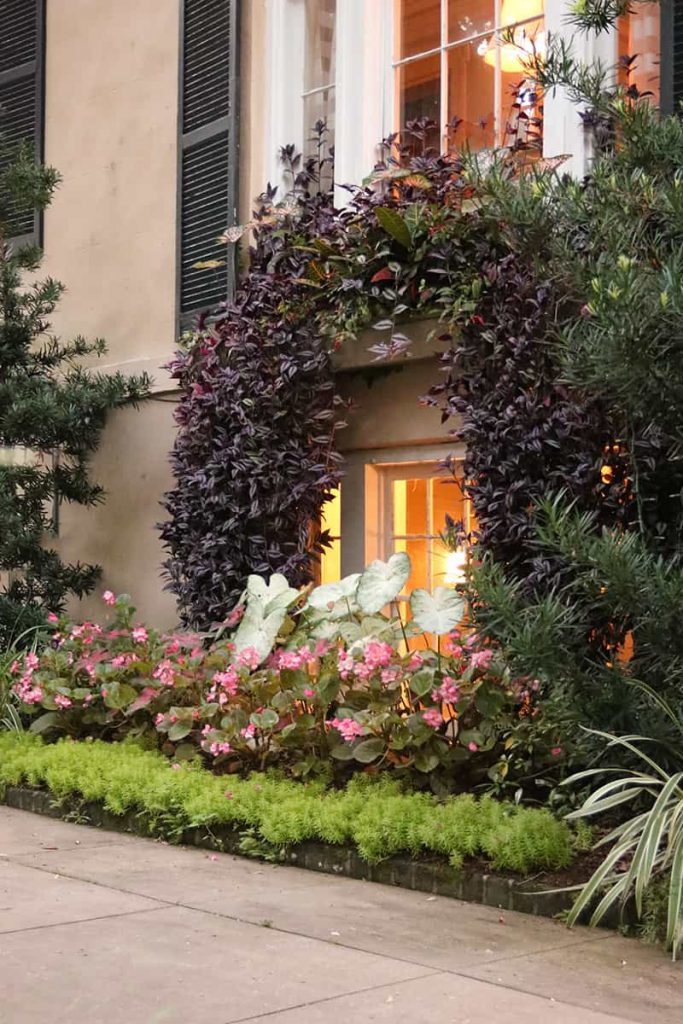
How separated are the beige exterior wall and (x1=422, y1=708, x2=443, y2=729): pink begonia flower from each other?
364 cm

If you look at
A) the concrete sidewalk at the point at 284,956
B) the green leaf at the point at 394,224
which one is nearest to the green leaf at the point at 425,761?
the concrete sidewalk at the point at 284,956

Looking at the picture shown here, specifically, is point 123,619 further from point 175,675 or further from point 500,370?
point 500,370

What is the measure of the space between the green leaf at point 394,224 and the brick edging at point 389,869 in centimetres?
333

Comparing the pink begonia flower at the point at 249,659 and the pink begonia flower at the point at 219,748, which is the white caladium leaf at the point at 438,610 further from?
the pink begonia flower at the point at 219,748

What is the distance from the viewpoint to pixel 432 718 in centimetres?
597

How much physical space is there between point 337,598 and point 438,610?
71 centimetres

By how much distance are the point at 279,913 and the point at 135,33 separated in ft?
23.4

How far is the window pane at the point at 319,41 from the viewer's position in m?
8.91

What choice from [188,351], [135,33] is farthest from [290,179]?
[135,33]

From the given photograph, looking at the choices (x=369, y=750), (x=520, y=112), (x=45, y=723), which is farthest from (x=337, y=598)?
(x=520, y=112)

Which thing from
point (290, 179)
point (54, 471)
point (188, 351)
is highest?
point (290, 179)

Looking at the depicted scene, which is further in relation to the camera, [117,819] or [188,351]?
[188,351]

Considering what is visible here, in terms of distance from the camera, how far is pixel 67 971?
416 centimetres

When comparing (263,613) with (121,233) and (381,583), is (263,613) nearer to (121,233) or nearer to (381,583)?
(381,583)
